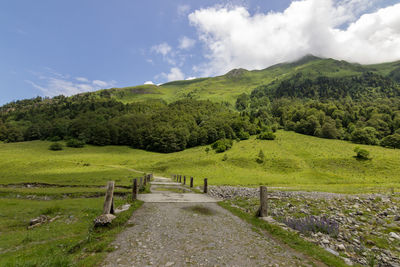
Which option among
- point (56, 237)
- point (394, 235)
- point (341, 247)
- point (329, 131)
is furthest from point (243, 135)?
point (56, 237)

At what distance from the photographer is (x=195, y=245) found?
7.59m

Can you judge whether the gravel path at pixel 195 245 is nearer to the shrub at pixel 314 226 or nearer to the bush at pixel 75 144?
the shrub at pixel 314 226

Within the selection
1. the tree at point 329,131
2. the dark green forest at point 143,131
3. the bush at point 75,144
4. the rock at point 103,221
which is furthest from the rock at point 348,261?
the bush at point 75,144

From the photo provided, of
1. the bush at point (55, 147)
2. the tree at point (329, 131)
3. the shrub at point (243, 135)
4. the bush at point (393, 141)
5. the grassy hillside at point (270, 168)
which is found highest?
the tree at point (329, 131)

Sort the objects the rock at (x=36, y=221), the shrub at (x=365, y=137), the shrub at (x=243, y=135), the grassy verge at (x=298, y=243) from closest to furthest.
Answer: the grassy verge at (x=298, y=243), the rock at (x=36, y=221), the shrub at (x=365, y=137), the shrub at (x=243, y=135)

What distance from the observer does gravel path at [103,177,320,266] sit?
6305 mm

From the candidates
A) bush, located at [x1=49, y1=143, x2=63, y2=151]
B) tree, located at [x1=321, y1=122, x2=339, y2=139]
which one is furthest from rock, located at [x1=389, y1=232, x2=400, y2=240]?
bush, located at [x1=49, y1=143, x2=63, y2=151]

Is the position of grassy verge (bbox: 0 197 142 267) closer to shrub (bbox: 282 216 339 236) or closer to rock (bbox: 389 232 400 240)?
shrub (bbox: 282 216 339 236)

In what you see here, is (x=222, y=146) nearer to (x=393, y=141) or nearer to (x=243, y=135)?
(x=243, y=135)

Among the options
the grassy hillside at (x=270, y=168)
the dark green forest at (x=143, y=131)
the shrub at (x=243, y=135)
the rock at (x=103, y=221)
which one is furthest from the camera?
the dark green forest at (x=143, y=131)

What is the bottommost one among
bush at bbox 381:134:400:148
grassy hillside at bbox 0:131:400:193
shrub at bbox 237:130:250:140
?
grassy hillside at bbox 0:131:400:193

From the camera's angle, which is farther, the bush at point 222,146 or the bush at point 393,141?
the bush at point 393,141

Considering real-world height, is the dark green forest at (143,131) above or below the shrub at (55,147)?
above

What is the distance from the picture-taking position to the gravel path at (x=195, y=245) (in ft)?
20.7
